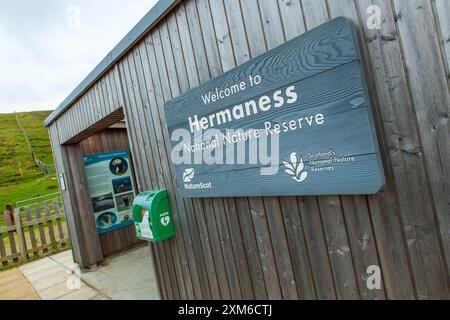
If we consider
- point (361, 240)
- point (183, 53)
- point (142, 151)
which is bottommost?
point (361, 240)

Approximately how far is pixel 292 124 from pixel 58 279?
5.49 meters

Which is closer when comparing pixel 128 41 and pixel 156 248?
pixel 128 41

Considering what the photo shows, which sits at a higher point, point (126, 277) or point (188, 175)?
point (188, 175)

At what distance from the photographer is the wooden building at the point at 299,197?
1.21m

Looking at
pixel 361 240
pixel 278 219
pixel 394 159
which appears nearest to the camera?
pixel 394 159

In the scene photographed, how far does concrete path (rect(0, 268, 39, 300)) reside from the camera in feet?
15.2

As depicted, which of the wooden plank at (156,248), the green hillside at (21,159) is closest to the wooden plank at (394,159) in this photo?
the wooden plank at (156,248)

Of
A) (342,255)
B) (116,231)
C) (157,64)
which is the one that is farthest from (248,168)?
(116,231)

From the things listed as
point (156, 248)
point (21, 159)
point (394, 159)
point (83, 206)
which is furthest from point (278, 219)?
point (21, 159)

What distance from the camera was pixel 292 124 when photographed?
5.03 feet

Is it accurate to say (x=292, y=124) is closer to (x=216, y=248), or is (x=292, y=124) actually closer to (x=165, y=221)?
(x=216, y=248)

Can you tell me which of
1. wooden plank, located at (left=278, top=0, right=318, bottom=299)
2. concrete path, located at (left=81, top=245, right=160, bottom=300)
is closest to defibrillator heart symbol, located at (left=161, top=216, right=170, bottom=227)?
wooden plank, located at (left=278, top=0, right=318, bottom=299)

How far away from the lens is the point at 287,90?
1.53 metres
